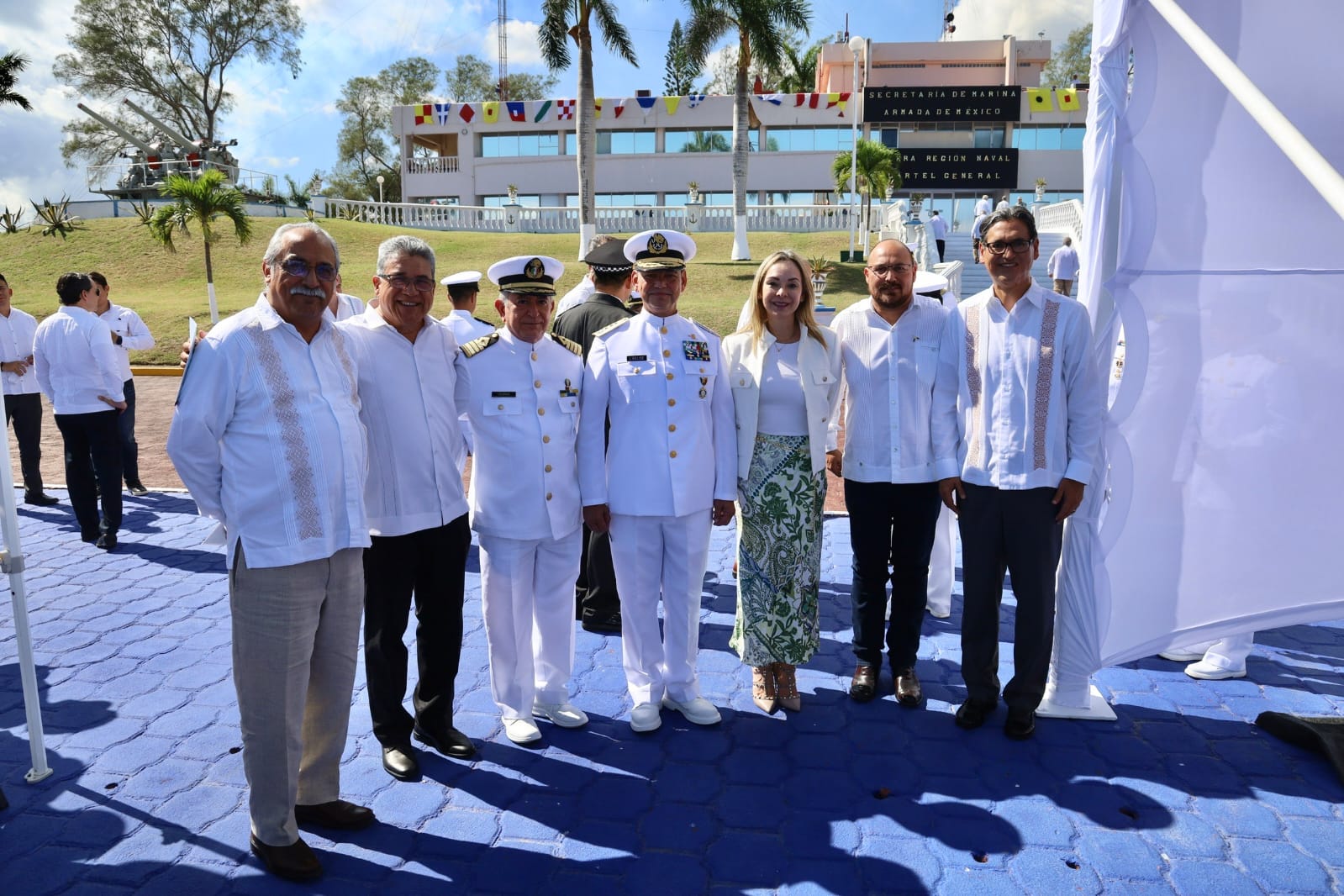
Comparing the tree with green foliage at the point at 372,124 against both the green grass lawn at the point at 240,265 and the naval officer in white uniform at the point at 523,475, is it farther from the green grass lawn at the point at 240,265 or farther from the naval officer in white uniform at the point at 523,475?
the naval officer in white uniform at the point at 523,475

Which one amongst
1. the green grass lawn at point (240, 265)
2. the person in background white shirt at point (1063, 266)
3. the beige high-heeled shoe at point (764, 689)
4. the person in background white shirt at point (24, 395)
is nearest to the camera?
the beige high-heeled shoe at point (764, 689)

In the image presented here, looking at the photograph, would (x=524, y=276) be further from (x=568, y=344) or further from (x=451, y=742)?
(x=451, y=742)

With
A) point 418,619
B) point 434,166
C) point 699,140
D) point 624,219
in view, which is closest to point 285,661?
point 418,619

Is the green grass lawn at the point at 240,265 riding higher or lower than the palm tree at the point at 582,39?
lower

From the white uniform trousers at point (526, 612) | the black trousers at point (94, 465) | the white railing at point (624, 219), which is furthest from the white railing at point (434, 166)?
the white uniform trousers at point (526, 612)

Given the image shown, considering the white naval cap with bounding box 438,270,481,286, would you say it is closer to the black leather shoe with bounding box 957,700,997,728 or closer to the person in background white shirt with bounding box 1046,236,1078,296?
the black leather shoe with bounding box 957,700,997,728

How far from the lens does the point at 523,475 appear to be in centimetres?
370

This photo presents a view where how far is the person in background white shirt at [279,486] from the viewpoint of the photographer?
2777mm

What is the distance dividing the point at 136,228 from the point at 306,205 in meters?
7.94

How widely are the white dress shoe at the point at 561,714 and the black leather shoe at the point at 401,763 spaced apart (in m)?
0.60

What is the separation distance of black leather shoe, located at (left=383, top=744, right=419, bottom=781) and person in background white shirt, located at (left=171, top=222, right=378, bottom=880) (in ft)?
1.78

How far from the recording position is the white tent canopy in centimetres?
351

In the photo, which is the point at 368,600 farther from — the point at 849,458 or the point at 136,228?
the point at 136,228

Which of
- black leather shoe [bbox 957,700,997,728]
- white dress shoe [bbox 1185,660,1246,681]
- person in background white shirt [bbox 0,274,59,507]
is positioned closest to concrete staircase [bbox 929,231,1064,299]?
white dress shoe [bbox 1185,660,1246,681]
